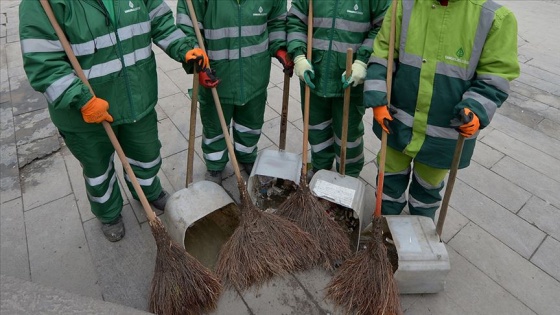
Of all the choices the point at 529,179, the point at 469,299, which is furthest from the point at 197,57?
the point at 529,179

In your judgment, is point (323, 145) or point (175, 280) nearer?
point (175, 280)

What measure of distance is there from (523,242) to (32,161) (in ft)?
13.5

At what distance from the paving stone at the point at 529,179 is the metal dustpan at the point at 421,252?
4.48 feet

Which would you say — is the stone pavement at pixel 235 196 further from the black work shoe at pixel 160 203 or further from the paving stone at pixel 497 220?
the black work shoe at pixel 160 203

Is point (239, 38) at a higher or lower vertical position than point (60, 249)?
higher

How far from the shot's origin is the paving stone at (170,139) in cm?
363

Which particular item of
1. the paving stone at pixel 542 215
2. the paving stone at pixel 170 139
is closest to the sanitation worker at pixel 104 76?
the paving stone at pixel 170 139

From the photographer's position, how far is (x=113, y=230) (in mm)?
2732

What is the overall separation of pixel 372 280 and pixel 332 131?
127 centimetres

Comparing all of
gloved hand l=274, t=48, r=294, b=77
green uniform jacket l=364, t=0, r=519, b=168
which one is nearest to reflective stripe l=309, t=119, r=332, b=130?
gloved hand l=274, t=48, r=294, b=77

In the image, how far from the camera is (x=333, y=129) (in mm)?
2959

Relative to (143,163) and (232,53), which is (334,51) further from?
(143,163)

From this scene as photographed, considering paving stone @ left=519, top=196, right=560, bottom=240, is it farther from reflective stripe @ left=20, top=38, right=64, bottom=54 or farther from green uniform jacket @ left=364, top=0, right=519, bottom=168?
reflective stripe @ left=20, top=38, right=64, bottom=54

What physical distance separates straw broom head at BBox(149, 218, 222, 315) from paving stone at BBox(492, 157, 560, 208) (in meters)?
2.65
